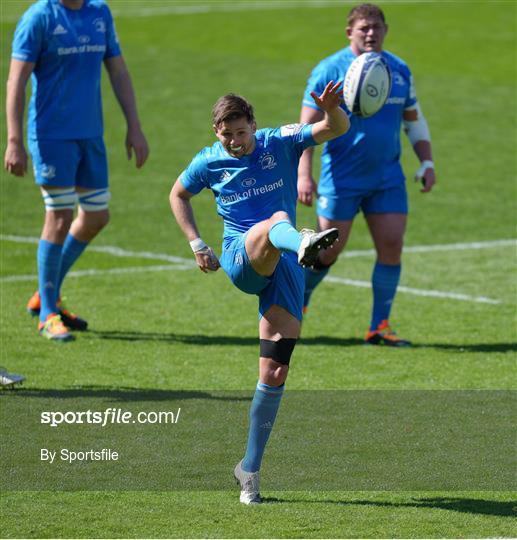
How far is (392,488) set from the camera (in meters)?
7.04

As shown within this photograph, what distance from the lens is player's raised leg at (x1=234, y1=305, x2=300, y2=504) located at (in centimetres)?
688

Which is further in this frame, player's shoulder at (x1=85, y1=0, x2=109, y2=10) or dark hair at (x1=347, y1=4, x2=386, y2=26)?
player's shoulder at (x1=85, y1=0, x2=109, y2=10)

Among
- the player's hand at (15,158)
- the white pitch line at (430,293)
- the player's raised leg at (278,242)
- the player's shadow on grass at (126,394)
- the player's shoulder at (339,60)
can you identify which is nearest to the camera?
A: the player's raised leg at (278,242)

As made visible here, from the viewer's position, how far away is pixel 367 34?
1006 cm

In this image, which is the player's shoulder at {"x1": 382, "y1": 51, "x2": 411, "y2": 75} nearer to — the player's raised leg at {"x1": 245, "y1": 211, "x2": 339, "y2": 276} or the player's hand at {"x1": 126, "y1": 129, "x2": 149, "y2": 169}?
the player's hand at {"x1": 126, "y1": 129, "x2": 149, "y2": 169}

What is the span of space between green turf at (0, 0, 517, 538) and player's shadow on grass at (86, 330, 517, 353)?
0.02 meters

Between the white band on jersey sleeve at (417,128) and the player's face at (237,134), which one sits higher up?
the player's face at (237,134)

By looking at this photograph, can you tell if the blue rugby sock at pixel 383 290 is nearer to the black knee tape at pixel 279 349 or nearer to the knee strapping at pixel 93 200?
the knee strapping at pixel 93 200

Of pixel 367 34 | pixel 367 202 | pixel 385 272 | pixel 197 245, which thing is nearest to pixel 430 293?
pixel 385 272

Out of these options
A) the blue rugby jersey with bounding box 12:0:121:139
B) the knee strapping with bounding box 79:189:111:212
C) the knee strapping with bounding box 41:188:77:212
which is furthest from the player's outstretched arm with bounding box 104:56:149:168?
the knee strapping with bounding box 41:188:77:212

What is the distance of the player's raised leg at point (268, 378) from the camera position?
6.88m

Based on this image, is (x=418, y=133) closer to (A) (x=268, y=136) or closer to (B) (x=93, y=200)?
(B) (x=93, y=200)

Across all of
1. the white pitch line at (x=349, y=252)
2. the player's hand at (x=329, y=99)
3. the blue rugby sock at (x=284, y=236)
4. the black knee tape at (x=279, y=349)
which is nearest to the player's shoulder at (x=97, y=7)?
the white pitch line at (x=349, y=252)

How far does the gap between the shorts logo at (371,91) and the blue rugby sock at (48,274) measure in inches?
108
